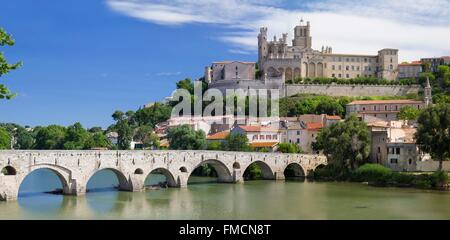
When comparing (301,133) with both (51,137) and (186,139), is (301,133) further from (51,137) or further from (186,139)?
(51,137)

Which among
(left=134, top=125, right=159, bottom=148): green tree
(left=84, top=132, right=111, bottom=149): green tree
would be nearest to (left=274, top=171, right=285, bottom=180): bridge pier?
(left=134, top=125, right=159, bottom=148): green tree

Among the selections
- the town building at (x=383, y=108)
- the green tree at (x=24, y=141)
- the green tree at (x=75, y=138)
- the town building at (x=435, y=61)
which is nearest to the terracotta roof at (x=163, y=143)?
the green tree at (x=75, y=138)

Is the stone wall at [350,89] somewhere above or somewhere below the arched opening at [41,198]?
above

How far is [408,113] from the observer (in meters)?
75.4

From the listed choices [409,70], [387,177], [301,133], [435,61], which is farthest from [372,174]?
[435,61]

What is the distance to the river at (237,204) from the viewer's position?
3278cm

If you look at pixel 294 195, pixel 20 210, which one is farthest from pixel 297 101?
pixel 20 210

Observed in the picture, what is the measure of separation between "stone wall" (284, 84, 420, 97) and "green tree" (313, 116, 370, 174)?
4390cm

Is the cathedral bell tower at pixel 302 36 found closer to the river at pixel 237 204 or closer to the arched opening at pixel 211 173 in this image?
the arched opening at pixel 211 173

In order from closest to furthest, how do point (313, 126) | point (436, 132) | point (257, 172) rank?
point (436, 132) < point (257, 172) < point (313, 126)

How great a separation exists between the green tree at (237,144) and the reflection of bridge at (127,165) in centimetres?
514

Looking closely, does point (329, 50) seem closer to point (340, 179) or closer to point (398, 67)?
point (398, 67)

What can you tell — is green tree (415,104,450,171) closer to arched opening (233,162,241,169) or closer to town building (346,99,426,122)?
arched opening (233,162,241,169)

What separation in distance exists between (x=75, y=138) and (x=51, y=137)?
733 centimetres
